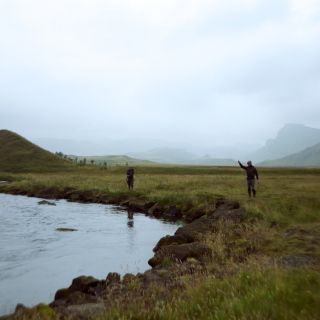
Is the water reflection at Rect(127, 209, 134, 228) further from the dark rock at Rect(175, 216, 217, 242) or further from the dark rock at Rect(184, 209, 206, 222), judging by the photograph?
the dark rock at Rect(175, 216, 217, 242)

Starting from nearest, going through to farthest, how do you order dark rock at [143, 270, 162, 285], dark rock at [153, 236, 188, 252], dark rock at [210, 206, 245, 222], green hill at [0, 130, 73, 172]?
dark rock at [143, 270, 162, 285], dark rock at [153, 236, 188, 252], dark rock at [210, 206, 245, 222], green hill at [0, 130, 73, 172]

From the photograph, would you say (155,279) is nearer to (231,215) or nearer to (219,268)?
(219,268)

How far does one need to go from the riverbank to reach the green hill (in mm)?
65905

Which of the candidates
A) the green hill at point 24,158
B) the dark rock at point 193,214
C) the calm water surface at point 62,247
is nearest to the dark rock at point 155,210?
the calm water surface at point 62,247

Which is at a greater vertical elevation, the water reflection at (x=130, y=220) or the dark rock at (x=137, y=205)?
the dark rock at (x=137, y=205)

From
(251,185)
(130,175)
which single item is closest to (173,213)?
(251,185)

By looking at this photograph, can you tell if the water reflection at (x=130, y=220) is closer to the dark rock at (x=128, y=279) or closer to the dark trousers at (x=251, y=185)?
the dark trousers at (x=251, y=185)

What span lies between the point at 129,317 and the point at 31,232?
22732mm

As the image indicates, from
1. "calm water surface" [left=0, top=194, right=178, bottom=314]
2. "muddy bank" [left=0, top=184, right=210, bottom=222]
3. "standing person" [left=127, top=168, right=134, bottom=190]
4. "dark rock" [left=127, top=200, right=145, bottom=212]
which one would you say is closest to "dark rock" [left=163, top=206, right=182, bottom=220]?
"muddy bank" [left=0, top=184, right=210, bottom=222]

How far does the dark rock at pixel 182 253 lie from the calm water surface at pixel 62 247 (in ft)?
3.93

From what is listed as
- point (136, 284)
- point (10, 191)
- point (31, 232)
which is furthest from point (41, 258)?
point (10, 191)

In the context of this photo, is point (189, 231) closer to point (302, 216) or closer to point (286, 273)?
point (302, 216)

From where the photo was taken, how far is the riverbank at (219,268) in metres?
8.04

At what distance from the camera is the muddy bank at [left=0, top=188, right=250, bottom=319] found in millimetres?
10969
